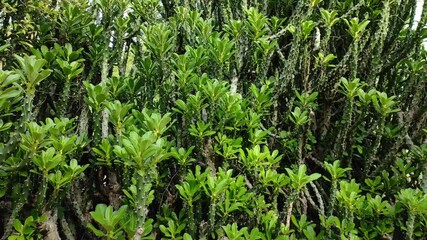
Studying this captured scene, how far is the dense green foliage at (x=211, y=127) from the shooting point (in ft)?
6.66

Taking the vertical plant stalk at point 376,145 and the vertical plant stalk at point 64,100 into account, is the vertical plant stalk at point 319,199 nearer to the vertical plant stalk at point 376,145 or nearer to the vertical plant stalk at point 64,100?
the vertical plant stalk at point 376,145

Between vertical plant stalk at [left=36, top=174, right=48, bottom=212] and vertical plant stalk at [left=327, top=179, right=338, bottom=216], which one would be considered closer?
vertical plant stalk at [left=36, top=174, right=48, bottom=212]

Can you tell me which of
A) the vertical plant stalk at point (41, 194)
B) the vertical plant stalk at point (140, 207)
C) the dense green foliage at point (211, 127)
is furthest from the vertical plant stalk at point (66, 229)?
the vertical plant stalk at point (140, 207)

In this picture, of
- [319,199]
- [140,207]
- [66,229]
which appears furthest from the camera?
[319,199]

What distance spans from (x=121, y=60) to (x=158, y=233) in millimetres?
1374

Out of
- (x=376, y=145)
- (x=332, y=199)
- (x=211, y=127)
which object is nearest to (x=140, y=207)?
(x=211, y=127)

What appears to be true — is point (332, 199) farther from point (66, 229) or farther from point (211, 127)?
point (66, 229)

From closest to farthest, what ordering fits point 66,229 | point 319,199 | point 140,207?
point 140,207 < point 66,229 < point 319,199

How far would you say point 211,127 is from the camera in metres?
2.51

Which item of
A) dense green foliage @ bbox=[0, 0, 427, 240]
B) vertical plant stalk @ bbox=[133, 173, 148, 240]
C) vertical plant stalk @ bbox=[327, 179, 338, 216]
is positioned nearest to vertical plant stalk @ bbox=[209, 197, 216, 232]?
dense green foliage @ bbox=[0, 0, 427, 240]

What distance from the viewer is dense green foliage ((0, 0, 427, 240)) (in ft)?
6.66

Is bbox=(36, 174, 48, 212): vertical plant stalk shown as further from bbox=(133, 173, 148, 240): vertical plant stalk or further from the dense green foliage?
bbox=(133, 173, 148, 240): vertical plant stalk

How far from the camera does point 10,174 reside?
1978 mm

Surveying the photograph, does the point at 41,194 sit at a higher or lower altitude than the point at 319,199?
higher
